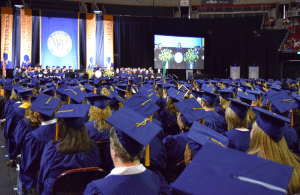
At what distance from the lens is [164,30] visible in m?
20.2

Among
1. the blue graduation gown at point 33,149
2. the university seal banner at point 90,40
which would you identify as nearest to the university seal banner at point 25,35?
→ the university seal banner at point 90,40

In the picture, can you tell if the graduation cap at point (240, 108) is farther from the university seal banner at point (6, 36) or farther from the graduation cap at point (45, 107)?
the university seal banner at point (6, 36)

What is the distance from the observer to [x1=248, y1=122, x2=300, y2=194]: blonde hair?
1666 mm

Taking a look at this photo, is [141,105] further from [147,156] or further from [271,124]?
[271,124]

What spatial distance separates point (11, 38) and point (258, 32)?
18.1 metres

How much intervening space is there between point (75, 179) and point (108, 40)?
18053mm

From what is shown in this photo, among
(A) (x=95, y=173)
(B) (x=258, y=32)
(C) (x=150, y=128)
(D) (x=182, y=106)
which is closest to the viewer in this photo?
(C) (x=150, y=128)

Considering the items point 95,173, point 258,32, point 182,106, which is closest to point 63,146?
point 95,173

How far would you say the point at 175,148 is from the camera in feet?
8.87

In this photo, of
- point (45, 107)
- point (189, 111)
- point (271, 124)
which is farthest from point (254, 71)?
point (271, 124)

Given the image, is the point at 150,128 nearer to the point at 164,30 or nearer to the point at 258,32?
the point at 164,30

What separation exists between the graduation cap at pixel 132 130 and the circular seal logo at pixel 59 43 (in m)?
17.5

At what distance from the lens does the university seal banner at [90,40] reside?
736 inches

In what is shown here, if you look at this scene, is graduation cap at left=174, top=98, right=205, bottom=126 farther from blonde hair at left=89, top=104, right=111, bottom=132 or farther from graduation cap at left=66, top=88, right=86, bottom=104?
graduation cap at left=66, top=88, right=86, bottom=104
